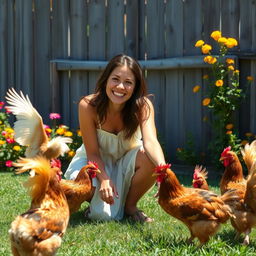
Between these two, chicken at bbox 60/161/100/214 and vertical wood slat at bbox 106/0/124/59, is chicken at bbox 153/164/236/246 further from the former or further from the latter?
vertical wood slat at bbox 106/0/124/59

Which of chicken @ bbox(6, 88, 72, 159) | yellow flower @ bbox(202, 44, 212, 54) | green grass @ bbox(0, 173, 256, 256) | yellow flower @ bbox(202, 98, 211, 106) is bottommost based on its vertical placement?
green grass @ bbox(0, 173, 256, 256)

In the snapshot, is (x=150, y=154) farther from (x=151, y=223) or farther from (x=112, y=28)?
(x=112, y=28)

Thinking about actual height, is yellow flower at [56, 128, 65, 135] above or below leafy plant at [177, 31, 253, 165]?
below

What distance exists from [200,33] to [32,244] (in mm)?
4742

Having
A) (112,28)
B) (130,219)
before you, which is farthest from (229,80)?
(130,219)

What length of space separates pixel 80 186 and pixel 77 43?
397cm

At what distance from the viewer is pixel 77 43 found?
8.95 m

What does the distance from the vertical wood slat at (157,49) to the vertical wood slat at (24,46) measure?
2061 mm

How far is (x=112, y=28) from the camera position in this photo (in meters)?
8.60

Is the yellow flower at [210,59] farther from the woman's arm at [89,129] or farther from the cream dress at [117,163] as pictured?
the woman's arm at [89,129]

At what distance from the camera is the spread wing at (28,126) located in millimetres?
5926

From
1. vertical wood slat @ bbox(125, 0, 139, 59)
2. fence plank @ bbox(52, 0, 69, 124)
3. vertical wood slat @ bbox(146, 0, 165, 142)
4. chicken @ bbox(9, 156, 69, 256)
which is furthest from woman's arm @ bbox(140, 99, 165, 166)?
fence plank @ bbox(52, 0, 69, 124)

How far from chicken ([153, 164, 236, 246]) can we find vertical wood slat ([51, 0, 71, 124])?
4.43 metres

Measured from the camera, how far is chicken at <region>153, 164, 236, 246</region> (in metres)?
4.62
